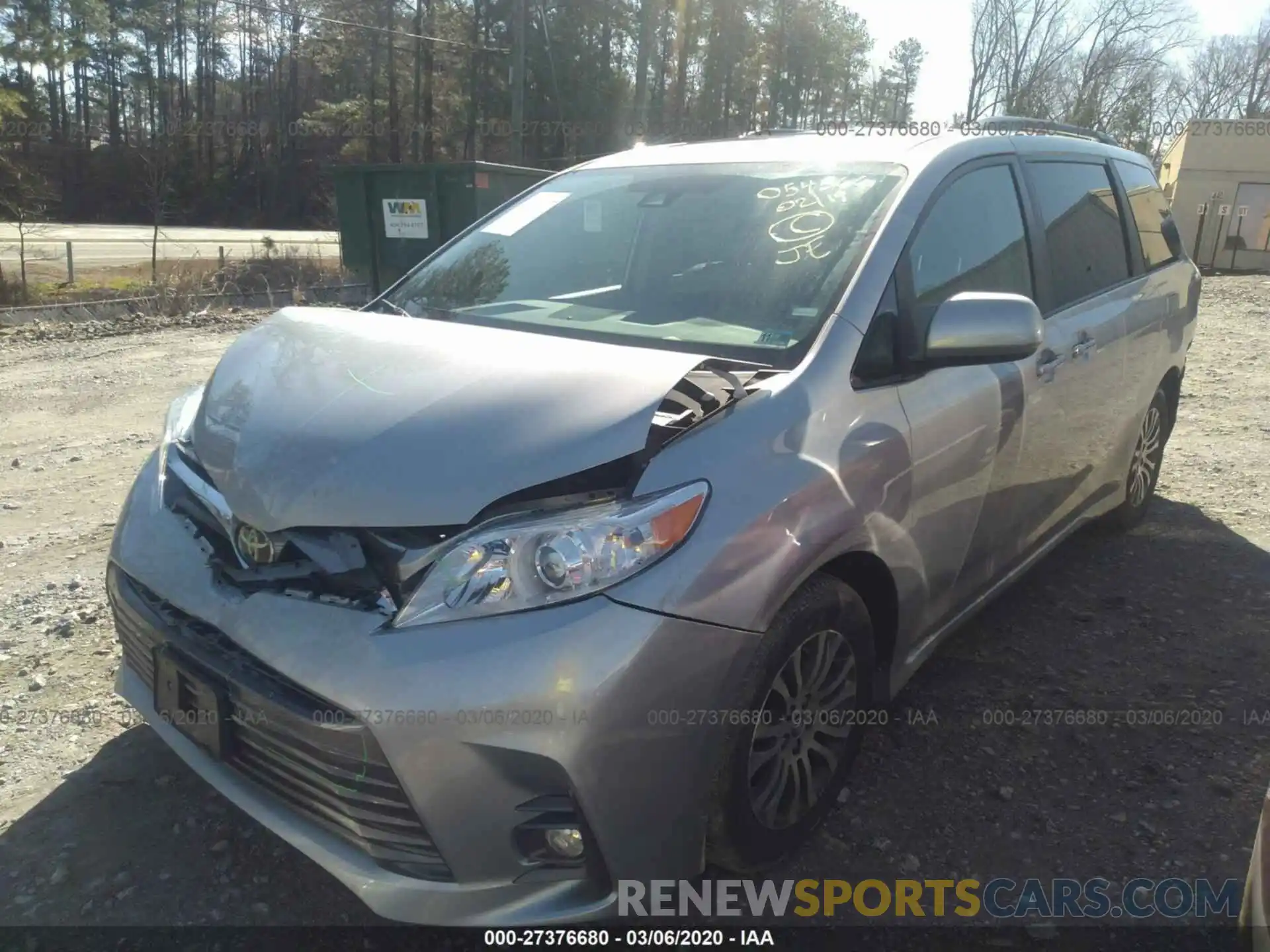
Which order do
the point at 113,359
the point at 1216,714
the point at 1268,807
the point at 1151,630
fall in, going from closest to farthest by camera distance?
the point at 1268,807, the point at 1216,714, the point at 1151,630, the point at 113,359

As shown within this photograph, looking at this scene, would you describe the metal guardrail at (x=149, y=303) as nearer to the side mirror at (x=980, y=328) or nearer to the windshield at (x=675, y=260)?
the windshield at (x=675, y=260)

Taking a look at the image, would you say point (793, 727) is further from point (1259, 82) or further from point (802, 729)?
point (1259, 82)

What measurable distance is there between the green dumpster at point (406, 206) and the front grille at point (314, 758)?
33.4 feet

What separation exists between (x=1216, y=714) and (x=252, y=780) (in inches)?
120

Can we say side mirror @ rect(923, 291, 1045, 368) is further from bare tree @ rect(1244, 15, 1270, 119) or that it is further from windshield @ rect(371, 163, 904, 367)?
bare tree @ rect(1244, 15, 1270, 119)

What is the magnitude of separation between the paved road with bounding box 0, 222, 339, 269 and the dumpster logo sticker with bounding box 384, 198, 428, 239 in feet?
32.0

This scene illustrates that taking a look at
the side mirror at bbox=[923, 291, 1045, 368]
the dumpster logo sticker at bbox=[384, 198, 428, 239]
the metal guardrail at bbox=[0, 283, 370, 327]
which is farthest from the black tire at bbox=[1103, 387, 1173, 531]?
the dumpster logo sticker at bbox=[384, 198, 428, 239]

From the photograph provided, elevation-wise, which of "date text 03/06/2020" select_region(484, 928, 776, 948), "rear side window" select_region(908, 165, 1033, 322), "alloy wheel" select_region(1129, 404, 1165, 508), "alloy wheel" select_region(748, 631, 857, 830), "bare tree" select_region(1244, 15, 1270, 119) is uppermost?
"bare tree" select_region(1244, 15, 1270, 119)

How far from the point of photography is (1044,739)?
304 cm

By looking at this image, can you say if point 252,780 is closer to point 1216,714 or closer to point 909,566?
point 909,566

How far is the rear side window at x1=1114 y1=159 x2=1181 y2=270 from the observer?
424 centimetres

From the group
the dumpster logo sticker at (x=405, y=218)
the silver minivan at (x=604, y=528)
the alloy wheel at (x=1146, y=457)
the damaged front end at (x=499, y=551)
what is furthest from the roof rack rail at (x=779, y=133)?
the dumpster logo sticker at (x=405, y=218)

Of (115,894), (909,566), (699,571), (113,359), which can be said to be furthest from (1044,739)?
(113,359)

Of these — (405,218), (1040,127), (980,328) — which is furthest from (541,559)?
(405,218)
